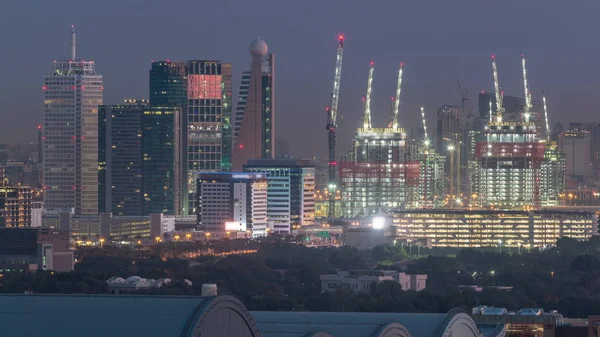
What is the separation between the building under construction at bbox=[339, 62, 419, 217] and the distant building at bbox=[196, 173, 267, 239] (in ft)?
35.7

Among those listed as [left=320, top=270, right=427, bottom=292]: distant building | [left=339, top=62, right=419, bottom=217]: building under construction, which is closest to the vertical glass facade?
[left=339, top=62, right=419, bottom=217]: building under construction

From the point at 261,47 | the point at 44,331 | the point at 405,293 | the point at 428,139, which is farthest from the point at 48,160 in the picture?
the point at 44,331

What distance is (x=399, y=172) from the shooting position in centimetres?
17425

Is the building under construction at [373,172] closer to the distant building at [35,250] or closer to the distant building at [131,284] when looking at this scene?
the distant building at [35,250]

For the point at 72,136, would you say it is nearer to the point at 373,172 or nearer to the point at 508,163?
the point at 373,172

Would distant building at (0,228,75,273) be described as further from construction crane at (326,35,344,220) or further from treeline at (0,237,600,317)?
construction crane at (326,35,344,220)

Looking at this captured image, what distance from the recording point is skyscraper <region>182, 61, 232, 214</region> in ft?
606

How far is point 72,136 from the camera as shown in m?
177

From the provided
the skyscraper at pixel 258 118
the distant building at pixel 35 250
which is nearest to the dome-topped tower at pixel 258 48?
the skyscraper at pixel 258 118

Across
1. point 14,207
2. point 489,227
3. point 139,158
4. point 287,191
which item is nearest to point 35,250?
point 14,207

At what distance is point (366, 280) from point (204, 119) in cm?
8817

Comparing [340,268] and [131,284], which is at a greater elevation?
[131,284]

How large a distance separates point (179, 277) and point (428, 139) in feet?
332

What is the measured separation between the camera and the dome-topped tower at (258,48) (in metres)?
179
